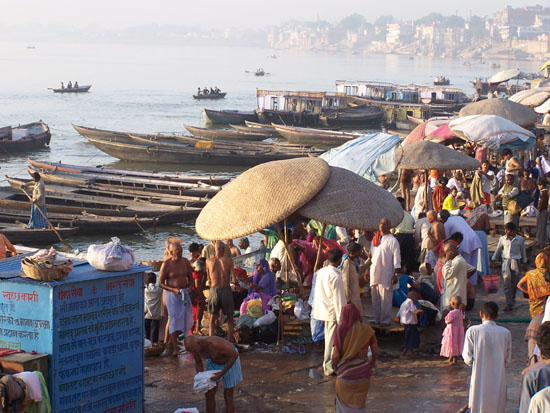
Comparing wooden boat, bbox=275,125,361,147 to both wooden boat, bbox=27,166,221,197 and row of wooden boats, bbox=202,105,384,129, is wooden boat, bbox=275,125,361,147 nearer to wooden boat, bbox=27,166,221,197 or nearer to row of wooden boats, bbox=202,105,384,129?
row of wooden boats, bbox=202,105,384,129

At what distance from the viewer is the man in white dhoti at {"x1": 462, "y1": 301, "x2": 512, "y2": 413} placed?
6191 millimetres

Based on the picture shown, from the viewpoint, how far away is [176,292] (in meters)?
8.30

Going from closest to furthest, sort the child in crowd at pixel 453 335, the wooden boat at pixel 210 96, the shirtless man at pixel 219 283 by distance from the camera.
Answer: the child in crowd at pixel 453 335 → the shirtless man at pixel 219 283 → the wooden boat at pixel 210 96

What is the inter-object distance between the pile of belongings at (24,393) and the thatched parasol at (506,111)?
38.7 feet

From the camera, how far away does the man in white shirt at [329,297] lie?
291 inches

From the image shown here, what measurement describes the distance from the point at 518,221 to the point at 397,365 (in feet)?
15.7

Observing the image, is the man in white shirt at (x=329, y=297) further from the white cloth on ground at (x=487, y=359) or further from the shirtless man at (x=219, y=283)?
the white cloth on ground at (x=487, y=359)

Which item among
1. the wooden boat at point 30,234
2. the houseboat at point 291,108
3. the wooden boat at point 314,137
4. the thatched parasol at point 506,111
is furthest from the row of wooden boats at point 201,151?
the thatched parasol at point 506,111

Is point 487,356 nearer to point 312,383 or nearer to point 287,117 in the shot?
point 312,383

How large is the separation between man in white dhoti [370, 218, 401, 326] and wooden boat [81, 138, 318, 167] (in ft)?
79.0

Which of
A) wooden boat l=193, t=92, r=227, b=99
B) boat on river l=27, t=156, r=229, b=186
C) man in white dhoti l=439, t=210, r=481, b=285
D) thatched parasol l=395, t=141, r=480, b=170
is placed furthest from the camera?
wooden boat l=193, t=92, r=227, b=99

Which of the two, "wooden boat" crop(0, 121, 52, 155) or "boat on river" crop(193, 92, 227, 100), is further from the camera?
"boat on river" crop(193, 92, 227, 100)

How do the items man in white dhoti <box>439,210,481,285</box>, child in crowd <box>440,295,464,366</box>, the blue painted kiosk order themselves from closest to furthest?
the blue painted kiosk < child in crowd <box>440,295,464,366</box> < man in white dhoti <box>439,210,481,285</box>

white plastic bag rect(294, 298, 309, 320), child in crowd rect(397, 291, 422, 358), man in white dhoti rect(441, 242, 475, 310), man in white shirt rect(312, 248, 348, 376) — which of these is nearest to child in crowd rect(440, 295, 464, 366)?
child in crowd rect(397, 291, 422, 358)
